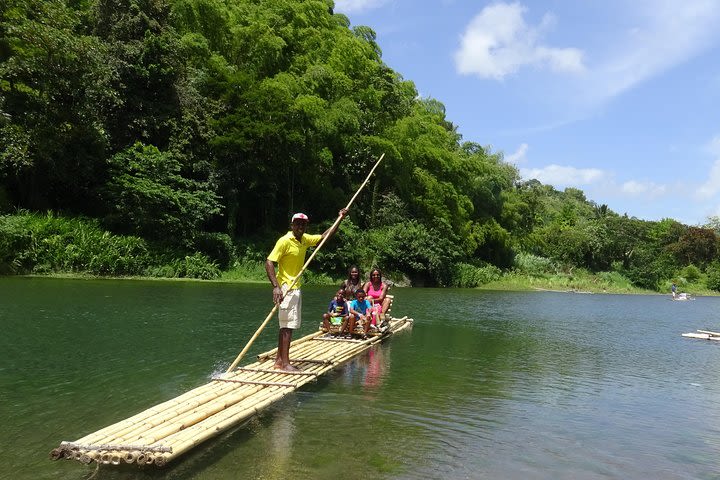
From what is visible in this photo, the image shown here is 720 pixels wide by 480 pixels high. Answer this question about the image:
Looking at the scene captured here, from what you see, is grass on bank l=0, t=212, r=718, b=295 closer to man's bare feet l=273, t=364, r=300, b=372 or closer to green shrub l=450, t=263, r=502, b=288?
green shrub l=450, t=263, r=502, b=288

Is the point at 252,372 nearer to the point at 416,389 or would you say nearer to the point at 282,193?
the point at 416,389

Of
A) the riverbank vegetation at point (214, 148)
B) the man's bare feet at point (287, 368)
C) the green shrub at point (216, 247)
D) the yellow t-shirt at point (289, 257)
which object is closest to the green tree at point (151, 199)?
the riverbank vegetation at point (214, 148)

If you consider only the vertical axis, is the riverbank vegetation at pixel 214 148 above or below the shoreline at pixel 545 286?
above

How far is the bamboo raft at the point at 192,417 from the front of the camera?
3945 millimetres

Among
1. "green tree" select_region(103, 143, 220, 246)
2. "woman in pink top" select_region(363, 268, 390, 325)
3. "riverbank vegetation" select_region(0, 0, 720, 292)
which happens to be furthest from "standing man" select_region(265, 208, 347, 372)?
"green tree" select_region(103, 143, 220, 246)

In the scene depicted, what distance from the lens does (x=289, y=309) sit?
7156 mm

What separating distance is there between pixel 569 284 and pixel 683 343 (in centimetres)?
3109

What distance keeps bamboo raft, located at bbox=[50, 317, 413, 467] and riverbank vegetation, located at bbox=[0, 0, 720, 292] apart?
58.3 feet

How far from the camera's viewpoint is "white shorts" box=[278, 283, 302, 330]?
281 inches

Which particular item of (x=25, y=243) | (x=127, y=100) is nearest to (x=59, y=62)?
(x=127, y=100)

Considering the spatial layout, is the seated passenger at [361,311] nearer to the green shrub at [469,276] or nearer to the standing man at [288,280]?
the standing man at [288,280]

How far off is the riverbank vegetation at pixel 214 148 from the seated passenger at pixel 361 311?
15.2 metres

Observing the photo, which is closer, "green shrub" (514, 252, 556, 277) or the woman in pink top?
the woman in pink top

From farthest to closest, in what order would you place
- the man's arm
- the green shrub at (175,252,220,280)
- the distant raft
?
the green shrub at (175,252,220,280), the distant raft, the man's arm
